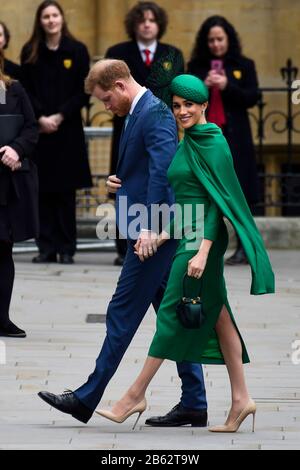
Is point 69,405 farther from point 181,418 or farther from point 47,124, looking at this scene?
point 47,124

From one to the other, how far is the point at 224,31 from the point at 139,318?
6.01 meters

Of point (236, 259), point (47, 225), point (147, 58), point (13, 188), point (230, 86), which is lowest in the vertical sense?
point (236, 259)

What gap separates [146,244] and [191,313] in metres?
0.39

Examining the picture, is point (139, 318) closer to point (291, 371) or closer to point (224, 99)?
point (291, 371)

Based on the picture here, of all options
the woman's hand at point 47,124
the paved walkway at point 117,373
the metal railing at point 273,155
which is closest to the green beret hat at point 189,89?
the paved walkway at point 117,373

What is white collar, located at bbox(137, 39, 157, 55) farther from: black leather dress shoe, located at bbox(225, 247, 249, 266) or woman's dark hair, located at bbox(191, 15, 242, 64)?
black leather dress shoe, located at bbox(225, 247, 249, 266)

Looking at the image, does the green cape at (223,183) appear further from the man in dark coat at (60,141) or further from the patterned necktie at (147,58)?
the man in dark coat at (60,141)

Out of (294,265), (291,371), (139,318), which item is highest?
(139,318)

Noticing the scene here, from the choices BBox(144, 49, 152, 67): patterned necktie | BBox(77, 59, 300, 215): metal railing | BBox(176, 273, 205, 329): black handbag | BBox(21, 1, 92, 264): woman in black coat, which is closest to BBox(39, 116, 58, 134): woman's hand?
BBox(21, 1, 92, 264): woman in black coat

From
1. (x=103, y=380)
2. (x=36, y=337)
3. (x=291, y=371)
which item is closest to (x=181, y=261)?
(x=103, y=380)

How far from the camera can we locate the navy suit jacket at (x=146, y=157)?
7.81 meters

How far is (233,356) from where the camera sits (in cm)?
786

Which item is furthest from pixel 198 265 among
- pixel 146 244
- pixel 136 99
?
pixel 136 99

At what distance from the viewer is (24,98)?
10.6 metres
